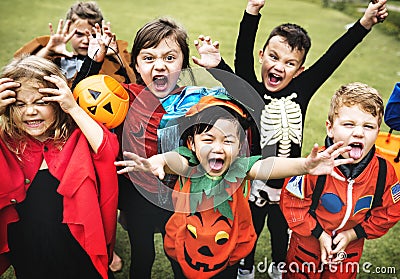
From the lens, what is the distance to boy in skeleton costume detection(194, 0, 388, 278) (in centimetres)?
221

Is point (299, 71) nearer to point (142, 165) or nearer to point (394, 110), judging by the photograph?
point (394, 110)

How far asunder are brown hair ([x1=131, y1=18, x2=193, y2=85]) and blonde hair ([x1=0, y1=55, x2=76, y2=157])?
1.41 ft

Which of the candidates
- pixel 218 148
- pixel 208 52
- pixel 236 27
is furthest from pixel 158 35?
pixel 236 27

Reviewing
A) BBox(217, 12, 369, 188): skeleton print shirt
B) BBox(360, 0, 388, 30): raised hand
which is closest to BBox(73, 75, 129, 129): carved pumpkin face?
BBox(217, 12, 369, 188): skeleton print shirt

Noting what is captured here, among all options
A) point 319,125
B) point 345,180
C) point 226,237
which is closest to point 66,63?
point 226,237

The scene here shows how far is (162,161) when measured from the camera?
1.78 m

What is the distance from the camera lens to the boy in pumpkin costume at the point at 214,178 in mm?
1797

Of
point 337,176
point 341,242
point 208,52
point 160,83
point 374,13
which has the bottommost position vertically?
point 341,242

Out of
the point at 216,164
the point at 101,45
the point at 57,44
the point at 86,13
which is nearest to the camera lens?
the point at 216,164

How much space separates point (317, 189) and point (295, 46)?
73cm

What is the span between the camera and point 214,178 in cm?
186

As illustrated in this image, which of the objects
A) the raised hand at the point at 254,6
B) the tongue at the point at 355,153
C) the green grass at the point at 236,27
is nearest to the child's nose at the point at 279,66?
the raised hand at the point at 254,6

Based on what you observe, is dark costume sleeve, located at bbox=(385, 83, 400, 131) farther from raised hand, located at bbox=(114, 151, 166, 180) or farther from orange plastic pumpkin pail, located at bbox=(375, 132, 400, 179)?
raised hand, located at bbox=(114, 151, 166, 180)

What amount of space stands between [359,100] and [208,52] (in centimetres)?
71
